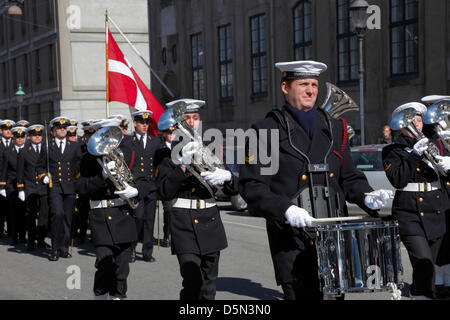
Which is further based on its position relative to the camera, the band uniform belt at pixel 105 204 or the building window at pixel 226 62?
the building window at pixel 226 62

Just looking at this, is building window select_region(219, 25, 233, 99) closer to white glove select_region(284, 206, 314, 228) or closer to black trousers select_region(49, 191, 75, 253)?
black trousers select_region(49, 191, 75, 253)

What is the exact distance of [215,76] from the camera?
31953mm

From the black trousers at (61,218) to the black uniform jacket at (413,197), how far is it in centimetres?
575

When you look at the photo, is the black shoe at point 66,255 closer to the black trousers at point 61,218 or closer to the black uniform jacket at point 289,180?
the black trousers at point 61,218

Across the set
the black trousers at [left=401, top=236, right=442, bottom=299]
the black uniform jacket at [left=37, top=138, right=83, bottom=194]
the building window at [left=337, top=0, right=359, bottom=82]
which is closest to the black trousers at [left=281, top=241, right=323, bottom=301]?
the black trousers at [left=401, top=236, right=442, bottom=299]

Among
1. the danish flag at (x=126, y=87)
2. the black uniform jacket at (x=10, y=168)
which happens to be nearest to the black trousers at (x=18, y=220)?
the black uniform jacket at (x=10, y=168)

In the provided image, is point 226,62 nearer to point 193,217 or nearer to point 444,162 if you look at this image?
point 444,162

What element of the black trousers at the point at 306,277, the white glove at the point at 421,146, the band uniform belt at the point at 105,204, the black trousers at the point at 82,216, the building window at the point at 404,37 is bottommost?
the black trousers at the point at 82,216

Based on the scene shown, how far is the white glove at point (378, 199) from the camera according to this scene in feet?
14.1

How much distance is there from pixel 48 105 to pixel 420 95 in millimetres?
27362

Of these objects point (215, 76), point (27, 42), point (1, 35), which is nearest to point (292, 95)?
point (215, 76)

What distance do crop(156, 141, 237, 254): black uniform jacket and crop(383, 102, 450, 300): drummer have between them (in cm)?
178

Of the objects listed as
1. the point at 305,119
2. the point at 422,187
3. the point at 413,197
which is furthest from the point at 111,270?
the point at 305,119

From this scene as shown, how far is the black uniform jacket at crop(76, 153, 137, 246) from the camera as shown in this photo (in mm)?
7043
